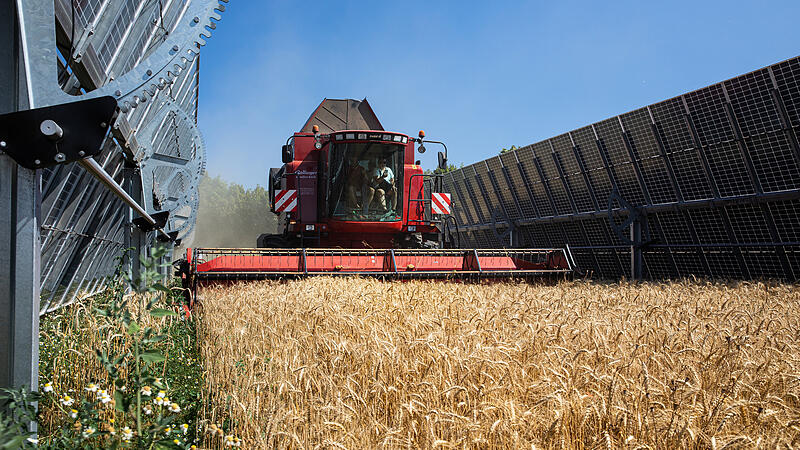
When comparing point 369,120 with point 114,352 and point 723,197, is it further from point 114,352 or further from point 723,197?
point 114,352

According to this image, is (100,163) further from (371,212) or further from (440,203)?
(440,203)

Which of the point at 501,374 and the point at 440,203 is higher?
the point at 440,203

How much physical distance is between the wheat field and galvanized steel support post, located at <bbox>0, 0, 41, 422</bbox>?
33.0 inches

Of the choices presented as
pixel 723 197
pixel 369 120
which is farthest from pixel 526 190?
pixel 723 197

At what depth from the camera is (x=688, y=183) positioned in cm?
1188

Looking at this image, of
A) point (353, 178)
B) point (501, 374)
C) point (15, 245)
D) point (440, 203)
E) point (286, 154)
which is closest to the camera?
point (15, 245)

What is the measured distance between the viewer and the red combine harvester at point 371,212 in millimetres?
9570

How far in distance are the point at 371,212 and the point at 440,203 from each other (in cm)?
141

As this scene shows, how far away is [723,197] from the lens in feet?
36.6

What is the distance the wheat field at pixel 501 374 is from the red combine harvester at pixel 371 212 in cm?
381

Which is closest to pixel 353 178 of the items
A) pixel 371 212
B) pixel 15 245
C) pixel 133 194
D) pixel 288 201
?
pixel 371 212

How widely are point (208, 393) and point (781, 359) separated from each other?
3025mm

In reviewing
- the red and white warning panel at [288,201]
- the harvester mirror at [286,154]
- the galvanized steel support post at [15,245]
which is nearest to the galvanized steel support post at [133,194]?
the galvanized steel support post at [15,245]

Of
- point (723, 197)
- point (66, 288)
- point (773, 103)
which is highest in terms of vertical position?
point (773, 103)
